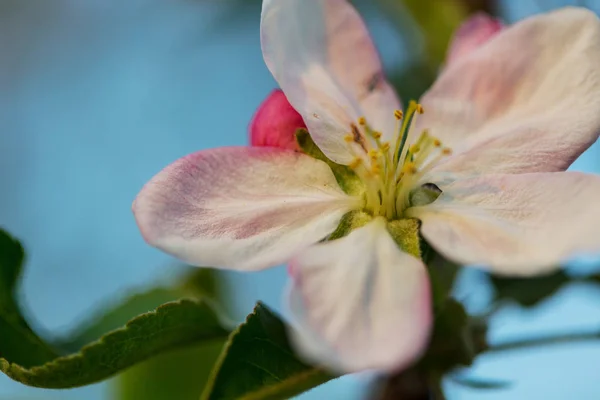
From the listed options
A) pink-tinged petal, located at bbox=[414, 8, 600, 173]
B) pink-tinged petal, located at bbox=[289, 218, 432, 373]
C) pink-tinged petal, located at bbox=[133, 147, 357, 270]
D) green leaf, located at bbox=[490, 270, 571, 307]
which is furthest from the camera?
green leaf, located at bbox=[490, 270, 571, 307]

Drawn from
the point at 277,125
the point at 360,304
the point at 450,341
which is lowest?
the point at 450,341

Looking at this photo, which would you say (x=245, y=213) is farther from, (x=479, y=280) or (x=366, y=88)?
(x=479, y=280)

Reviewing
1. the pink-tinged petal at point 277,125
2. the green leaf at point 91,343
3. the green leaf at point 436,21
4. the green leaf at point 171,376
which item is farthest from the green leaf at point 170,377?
the green leaf at point 436,21

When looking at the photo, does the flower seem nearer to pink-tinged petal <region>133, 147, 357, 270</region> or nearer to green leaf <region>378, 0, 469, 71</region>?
pink-tinged petal <region>133, 147, 357, 270</region>

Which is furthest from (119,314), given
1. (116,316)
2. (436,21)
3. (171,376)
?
(436,21)

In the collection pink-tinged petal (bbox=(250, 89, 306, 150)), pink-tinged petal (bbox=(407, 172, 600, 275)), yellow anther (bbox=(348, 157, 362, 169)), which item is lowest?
pink-tinged petal (bbox=(407, 172, 600, 275))

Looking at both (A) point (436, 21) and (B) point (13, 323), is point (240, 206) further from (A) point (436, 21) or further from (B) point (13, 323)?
(A) point (436, 21)

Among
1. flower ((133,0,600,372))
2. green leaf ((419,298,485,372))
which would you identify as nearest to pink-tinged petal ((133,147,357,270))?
flower ((133,0,600,372))
